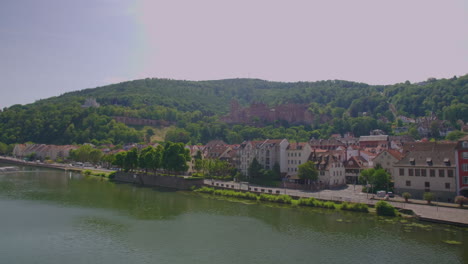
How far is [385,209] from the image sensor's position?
3675 cm

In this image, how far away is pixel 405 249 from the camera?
2686 centimetres

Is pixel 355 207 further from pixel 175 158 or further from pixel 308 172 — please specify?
pixel 175 158

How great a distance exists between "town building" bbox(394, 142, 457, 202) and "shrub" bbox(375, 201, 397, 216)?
780cm

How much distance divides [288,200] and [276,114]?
12293cm

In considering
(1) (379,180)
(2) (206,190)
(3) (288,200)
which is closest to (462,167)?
(1) (379,180)

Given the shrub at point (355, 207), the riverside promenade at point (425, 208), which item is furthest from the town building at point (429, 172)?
the shrub at point (355, 207)

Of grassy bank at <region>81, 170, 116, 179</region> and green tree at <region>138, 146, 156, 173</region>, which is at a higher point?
green tree at <region>138, 146, 156, 173</region>

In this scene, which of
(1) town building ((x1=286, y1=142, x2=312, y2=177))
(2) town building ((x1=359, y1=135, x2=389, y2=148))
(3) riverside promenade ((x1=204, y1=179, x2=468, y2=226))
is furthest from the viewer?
(2) town building ((x1=359, y1=135, x2=389, y2=148))

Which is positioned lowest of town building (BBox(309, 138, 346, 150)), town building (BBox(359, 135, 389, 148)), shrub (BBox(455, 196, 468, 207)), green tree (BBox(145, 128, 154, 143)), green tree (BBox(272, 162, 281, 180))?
shrub (BBox(455, 196, 468, 207))

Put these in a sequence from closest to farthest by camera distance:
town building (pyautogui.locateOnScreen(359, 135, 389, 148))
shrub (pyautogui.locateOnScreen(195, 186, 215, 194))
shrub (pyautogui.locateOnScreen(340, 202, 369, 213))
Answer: shrub (pyautogui.locateOnScreen(340, 202, 369, 213))
shrub (pyautogui.locateOnScreen(195, 186, 215, 194))
town building (pyautogui.locateOnScreen(359, 135, 389, 148))

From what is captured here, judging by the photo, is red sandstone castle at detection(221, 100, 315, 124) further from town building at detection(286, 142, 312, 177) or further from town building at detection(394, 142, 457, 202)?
town building at detection(394, 142, 457, 202)

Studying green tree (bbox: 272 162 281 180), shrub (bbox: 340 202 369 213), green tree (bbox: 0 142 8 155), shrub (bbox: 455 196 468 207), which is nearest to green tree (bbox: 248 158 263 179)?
green tree (bbox: 272 162 281 180)

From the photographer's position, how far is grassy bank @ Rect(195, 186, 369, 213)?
129ft

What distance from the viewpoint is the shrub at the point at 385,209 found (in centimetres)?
3643
